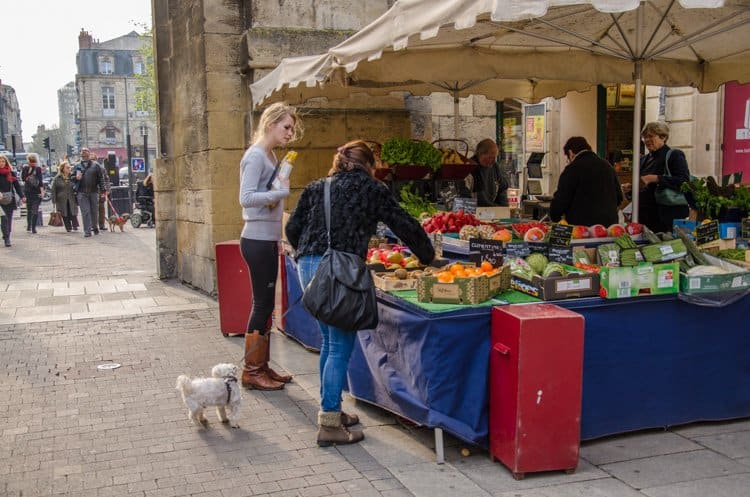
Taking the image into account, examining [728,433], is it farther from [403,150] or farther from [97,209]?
[97,209]

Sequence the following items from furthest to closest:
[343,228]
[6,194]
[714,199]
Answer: [6,194], [714,199], [343,228]

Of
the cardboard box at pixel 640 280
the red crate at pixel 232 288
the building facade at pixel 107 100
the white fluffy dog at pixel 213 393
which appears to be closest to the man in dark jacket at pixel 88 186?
the red crate at pixel 232 288

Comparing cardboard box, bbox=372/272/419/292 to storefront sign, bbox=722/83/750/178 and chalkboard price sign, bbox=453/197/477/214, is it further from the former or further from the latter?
storefront sign, bbox=722/83/750/178

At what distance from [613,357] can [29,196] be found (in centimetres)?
1873

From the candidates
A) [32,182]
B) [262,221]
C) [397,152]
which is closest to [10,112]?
[32,182]

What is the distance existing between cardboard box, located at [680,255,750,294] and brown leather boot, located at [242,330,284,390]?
9.65 ft

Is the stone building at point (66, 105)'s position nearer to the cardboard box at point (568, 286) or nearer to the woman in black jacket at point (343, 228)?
the woman in black jacket at point (343, 228)

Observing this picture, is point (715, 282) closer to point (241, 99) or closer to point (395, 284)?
point (395, 284)

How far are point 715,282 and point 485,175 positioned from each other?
4354mm

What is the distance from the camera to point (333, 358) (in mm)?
4719

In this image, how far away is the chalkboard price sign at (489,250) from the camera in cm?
512

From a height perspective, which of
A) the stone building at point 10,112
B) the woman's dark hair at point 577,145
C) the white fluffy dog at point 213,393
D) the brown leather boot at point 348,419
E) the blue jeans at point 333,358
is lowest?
the brown leather boot at point 348,419

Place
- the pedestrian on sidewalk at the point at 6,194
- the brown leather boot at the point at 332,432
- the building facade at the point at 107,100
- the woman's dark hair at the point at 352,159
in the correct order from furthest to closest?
the building facade at the point at 107,100 < the pedestrian on sidewalk at the point at 6,194 < the brown leather boot at the point at 332,432 < the woman's dark hair at the point at 352,159

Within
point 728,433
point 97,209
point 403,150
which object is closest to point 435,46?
point 403,150
